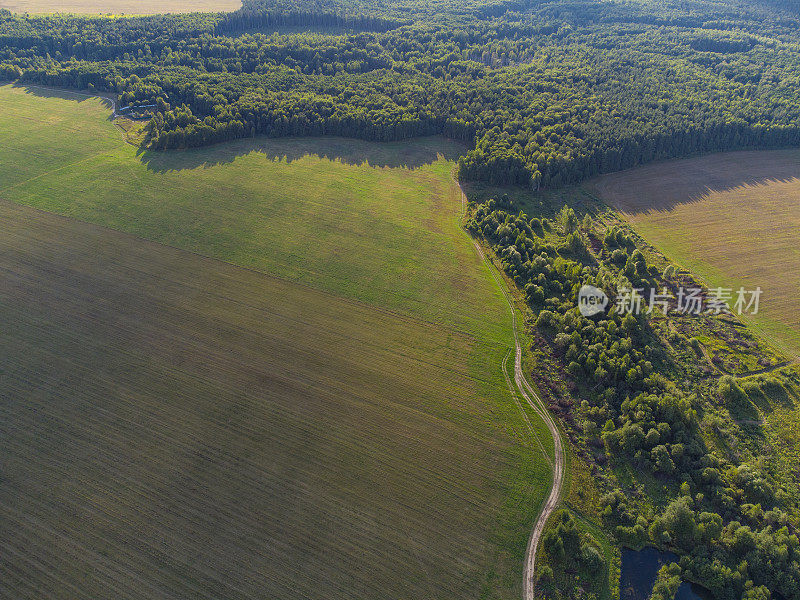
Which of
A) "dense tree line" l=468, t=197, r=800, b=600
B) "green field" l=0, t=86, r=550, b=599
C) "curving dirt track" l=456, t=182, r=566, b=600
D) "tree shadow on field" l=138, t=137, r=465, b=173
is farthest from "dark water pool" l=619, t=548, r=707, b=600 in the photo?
"tree shadow on field" l=138, t=137, r=465, b=173

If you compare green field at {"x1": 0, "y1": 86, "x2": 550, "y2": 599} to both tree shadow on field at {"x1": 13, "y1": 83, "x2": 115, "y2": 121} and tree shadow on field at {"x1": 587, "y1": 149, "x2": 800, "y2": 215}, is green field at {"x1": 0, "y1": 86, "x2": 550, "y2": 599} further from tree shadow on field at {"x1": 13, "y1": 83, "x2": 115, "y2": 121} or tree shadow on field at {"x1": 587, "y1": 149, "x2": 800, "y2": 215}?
tree shadow on field at {"x1": 13, "y1": 83, "x2": 115, "y2": 121}

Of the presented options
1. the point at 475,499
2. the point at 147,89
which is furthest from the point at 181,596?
the point at 147,89

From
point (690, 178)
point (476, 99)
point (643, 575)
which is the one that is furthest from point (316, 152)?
point (643, 575)

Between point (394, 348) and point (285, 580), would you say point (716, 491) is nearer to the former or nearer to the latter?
point (394, 348)

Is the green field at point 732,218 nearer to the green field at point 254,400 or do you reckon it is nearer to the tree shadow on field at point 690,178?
the tree shadow on field at point 690,178
